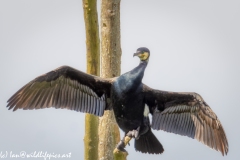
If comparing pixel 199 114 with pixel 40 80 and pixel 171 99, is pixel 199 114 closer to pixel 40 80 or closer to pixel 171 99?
pixel 171 99

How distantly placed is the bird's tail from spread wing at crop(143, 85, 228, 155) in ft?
0.70

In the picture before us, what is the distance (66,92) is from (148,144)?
1478mm

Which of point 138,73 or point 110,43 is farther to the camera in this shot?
point 110,43

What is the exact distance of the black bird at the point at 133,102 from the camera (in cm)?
2514

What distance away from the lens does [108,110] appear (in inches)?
1032

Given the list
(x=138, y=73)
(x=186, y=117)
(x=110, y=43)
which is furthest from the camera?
(x=110, y=43)

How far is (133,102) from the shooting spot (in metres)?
25.1

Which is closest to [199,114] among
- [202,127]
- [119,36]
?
[202,127]

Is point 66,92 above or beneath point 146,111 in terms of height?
above

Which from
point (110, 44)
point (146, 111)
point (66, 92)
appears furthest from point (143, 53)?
point (66, 92)

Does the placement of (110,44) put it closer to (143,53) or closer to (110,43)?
(110,43)

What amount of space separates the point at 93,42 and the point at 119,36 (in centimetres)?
42

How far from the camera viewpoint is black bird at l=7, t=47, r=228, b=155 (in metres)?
25.1

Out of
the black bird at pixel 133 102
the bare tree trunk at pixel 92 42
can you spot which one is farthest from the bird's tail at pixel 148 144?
the bare tree trunk at pixel 92 42
